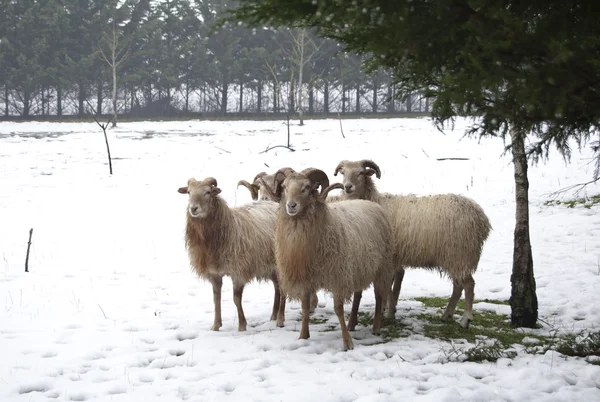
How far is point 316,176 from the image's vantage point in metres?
6.98

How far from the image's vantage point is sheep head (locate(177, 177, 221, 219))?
25.6ft

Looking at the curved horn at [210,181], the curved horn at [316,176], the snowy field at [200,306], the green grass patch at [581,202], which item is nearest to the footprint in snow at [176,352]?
the snowy field at [200,306]

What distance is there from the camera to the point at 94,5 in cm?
5344

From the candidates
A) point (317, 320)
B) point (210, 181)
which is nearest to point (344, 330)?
point (317, 320)

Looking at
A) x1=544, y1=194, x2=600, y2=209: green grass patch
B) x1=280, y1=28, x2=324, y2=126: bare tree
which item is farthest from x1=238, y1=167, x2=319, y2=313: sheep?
x1=280, y1=28, x2=324, y2=126: bare tree

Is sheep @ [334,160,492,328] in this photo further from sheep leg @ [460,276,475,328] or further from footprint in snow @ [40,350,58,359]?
footprint in snow @ [40,350,58,359]

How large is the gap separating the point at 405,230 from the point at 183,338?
137 inches

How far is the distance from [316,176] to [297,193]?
0.43 meters

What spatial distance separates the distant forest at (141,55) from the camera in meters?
47.9

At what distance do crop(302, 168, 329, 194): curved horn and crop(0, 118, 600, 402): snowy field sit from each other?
6.49 ft

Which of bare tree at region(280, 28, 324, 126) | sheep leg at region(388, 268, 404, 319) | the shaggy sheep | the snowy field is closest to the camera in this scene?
the snowy field

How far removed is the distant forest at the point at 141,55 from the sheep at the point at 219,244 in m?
39.1

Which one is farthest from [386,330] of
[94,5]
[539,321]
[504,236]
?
[94,5]

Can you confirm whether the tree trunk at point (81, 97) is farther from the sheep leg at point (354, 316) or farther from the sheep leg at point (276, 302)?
the sheep leg at point (354, 316)
